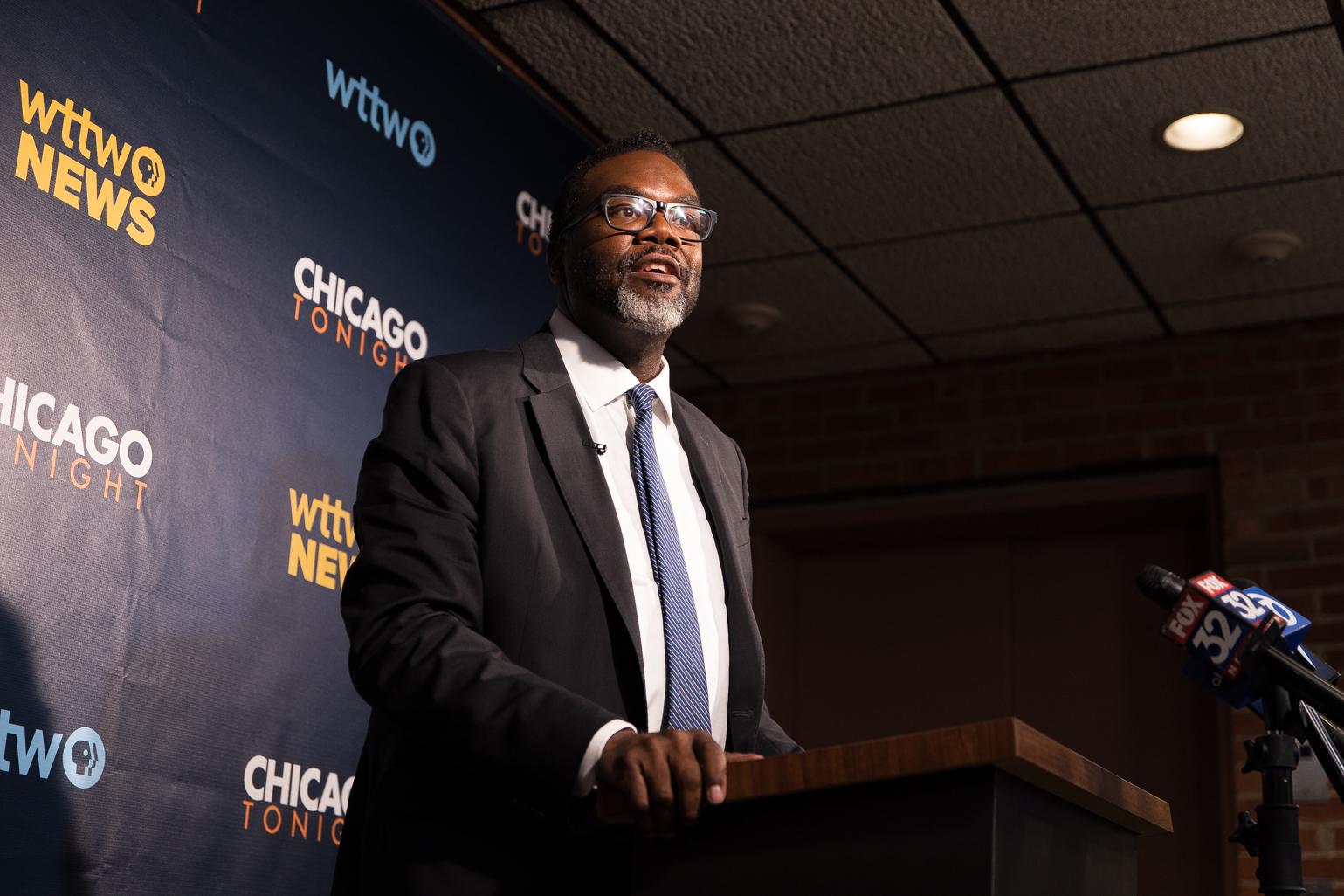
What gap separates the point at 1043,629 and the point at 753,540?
3.61 ft

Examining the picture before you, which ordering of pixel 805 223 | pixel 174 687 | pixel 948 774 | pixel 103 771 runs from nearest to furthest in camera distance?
pixel 948 774
pixel 103 771
pixel 174 687
pixel 805 223

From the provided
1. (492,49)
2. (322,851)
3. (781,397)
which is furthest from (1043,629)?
(322,851)

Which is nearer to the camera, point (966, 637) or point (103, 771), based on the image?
point (103, 771)

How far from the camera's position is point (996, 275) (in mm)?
4820

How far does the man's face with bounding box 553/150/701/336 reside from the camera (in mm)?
1821

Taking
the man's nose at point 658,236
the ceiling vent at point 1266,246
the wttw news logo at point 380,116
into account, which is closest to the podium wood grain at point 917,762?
the man's nose at point 658,236

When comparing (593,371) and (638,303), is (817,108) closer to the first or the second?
(638,303)

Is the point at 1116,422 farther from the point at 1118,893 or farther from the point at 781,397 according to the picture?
the point at 1118,893

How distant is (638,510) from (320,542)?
1267 millimetres

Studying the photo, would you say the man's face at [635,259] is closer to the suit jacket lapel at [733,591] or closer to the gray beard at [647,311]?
the gray beard at [647,311]

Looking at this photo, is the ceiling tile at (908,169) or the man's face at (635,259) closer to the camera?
the man's face at (635,259)

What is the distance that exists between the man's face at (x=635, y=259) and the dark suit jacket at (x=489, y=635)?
0.14 m

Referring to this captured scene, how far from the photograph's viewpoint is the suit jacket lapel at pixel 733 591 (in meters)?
1.64

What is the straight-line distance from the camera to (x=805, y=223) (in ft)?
14.8
